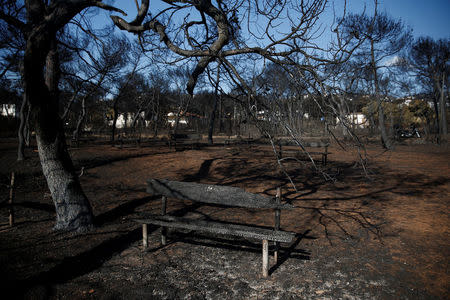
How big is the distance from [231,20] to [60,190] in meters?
4.07

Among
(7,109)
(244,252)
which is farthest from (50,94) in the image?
(7,109)

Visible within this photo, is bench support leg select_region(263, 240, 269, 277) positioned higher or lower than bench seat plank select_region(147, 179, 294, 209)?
lower

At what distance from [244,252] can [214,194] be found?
1.00m

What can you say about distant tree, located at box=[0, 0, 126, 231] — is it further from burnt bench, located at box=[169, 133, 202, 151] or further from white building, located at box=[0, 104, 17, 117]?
white building, located at box=[0, 104, 17, 117]

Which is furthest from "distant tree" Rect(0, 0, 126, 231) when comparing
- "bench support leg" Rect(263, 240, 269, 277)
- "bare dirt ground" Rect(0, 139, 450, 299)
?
"bench support leg" Rect(263, 240, 269, 277)

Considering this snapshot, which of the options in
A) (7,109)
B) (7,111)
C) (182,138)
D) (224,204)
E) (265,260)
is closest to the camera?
Answer: (265,260)

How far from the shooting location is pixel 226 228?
387cm

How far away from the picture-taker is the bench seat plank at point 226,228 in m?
3.55

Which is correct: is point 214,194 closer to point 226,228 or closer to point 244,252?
point 226,228

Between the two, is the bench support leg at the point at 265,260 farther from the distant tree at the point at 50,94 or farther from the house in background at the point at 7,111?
the house in background at the point at 7,111

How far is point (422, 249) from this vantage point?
4387 millimetres

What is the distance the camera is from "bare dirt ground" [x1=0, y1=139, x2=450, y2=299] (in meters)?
3.31

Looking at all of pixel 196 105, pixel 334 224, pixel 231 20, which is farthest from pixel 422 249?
pixel 196 105

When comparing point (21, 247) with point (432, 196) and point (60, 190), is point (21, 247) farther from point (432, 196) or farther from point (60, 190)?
point (432, 196)
